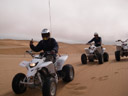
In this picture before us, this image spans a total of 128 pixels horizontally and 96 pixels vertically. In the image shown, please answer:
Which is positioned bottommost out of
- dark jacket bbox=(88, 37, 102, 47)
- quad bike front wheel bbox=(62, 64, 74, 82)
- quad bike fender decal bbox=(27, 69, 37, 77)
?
quad bike front wheel bbox=(62, 64, 74, 82)

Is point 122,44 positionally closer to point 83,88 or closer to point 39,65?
point 83,88

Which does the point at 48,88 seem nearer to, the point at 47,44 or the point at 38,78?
the point at 38,78

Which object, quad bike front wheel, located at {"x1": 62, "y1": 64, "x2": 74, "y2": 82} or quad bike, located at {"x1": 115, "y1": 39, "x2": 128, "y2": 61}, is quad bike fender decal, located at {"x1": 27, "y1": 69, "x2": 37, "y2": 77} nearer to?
quad bike front wheel, located at {"x1": 62, "y1": 64, "x2": 74, "y2": 82}

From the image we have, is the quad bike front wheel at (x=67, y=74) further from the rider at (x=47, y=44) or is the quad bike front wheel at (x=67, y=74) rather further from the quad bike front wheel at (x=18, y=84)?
the quad bike front wheel at (x=18, y=84)

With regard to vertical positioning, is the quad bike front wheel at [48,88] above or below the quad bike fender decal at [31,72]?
below

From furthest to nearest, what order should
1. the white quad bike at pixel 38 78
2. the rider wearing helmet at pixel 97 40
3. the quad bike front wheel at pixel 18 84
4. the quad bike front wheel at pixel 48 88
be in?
the rider wearing helmet at pixel 97 40 < the quad bike front wheel at pixel 18 84 < the white quad bike at pixel 38 78 < the quad bike front wheel at pixel 48 88

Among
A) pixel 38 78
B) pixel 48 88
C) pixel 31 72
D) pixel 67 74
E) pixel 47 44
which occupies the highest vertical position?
pixel 47 44

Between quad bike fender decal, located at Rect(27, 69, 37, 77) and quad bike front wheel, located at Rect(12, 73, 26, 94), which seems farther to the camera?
quad bike front wheel, located at Rect(12, 73, 26, 94)

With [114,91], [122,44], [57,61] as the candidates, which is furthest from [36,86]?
[122,44]

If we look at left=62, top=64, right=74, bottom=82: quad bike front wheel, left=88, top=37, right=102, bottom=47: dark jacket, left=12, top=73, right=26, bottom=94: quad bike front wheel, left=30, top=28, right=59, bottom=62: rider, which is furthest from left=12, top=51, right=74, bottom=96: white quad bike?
left=88, top=37, right=102, bottom=47: dark jacket

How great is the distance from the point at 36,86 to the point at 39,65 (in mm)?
545

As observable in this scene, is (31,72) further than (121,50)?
No

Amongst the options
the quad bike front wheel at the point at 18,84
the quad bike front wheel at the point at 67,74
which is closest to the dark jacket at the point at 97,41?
the quad bike front wheel at the point at 67,74

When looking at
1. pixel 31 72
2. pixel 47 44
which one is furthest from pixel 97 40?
pixel 31 72
